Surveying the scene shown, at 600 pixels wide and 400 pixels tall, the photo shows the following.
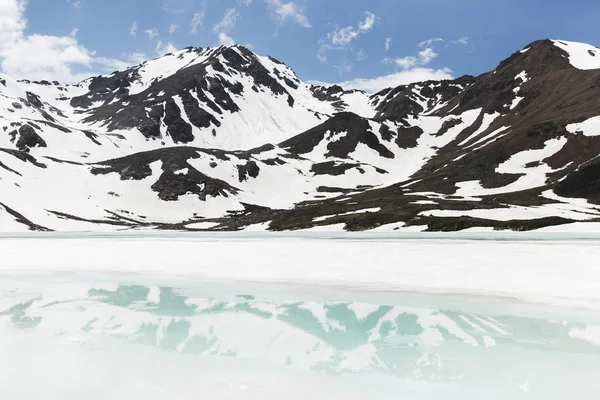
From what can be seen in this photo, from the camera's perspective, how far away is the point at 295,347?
50.1 ft

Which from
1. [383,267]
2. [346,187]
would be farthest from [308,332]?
[346,187]

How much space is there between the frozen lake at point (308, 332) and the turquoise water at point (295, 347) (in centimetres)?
6

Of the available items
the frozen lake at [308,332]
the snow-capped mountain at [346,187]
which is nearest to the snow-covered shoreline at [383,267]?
the frozen lake at [308,332]

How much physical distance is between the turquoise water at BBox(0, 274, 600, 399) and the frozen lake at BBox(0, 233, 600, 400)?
0.06 m

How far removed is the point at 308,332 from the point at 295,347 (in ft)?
6.26

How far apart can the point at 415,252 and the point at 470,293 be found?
19621mm

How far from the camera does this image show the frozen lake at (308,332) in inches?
458

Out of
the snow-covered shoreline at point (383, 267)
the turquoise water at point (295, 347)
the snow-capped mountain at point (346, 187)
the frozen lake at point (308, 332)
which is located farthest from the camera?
the snow-capped mountain at point (346, 187)

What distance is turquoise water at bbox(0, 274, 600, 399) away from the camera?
11.4 m

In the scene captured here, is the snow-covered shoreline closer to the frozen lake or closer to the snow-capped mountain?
the frozen lake

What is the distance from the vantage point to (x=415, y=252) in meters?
43.2

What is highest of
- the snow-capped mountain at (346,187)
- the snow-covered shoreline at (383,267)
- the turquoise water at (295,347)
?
the snow-capped mountain at (346,187)

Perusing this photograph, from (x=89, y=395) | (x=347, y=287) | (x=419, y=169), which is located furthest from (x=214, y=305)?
(x=419, y=169)

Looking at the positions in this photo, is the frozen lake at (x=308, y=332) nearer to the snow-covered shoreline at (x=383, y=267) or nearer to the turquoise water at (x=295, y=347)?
the turquoise water at (x=295, y=347)
